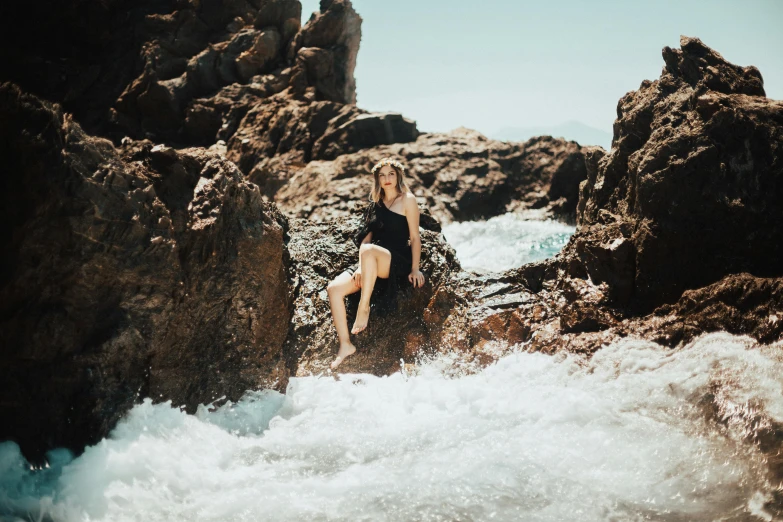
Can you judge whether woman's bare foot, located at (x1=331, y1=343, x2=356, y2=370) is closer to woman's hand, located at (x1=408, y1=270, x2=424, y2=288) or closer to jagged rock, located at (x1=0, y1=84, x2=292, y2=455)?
jagged rock, located at (x1=0, y1=84, x2=292, y2=455)

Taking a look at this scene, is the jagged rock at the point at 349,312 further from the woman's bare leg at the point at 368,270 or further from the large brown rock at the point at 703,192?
the large brown rock at the point at 703,192

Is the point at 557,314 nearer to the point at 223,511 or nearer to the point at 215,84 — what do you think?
the point at 223,511

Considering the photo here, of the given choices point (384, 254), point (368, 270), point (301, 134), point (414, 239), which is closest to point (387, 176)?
point (414, 239)

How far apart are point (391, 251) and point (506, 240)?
11.0 meters

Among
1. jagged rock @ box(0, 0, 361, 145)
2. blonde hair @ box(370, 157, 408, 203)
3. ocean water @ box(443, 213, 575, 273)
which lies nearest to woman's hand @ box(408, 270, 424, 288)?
blonde hair @ box(370, 157, 408, 203)

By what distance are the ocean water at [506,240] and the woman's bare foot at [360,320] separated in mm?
7082

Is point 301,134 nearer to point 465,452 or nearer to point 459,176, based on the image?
point 459,176

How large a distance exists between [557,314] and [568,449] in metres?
1.94

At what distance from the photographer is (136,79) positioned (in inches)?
868

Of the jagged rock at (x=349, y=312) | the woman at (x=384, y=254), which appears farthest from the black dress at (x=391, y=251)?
the jagged rock at (x=349, y=312)

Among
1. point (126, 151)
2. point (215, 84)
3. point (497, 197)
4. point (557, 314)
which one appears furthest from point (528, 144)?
point (126, 151)

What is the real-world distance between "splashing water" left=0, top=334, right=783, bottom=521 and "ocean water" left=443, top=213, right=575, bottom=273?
7814 mm

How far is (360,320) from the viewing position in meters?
5.55

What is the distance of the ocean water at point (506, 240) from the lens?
1389 centimetres
